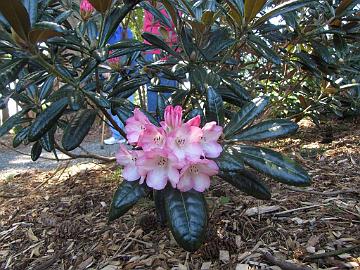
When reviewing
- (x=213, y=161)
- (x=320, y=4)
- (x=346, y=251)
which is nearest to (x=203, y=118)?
(x=213, y=161)

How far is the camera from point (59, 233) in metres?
1.91

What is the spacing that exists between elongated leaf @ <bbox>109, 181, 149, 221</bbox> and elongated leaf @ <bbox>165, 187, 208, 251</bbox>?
7 centimetres

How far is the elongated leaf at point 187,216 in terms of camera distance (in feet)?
3.31

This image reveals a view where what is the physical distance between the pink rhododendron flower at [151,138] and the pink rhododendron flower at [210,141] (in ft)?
0.35

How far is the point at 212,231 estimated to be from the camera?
1629 mm

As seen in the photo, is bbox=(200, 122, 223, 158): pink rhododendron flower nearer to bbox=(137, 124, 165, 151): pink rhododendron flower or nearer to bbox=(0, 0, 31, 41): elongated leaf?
bbox=(137, 124, 165, 151): pink rhododendron flower

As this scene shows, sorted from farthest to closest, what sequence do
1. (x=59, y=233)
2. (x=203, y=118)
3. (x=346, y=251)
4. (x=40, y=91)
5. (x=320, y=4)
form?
1. (x=320, y=4)
2. (x=59, y=233)
3. (x=40, y=91)
4. (x=346, y=251)
5. (x=203, y=118)

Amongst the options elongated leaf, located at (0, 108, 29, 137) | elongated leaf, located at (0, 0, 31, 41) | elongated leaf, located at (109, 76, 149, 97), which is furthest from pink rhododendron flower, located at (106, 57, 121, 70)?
elongated leaf, located at (0, 0, 31, 41)

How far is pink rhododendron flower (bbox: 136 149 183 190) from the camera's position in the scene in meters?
0.96

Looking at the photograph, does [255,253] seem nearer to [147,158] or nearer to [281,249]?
[281,249]

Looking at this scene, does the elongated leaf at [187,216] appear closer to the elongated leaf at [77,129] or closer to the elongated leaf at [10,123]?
the elongated leaf at [77,129]

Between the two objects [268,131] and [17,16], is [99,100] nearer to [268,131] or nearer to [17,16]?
[17,16]

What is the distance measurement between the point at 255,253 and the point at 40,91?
1.03 metres

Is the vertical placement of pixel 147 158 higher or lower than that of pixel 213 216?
higher
